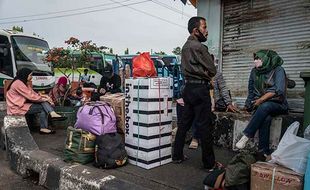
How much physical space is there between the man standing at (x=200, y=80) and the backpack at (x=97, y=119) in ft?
3.65

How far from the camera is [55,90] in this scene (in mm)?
8414

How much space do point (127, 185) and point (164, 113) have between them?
1.22 m

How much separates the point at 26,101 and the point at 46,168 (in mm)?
2308

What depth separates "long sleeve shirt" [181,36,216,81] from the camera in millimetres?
3996

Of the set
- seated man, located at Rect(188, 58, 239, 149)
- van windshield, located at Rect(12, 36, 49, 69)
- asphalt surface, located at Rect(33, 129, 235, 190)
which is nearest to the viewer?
asphalt surface, located at Rect(33, 129, 235, 190)

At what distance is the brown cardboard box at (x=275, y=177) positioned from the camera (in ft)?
8.59

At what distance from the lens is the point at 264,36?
5848 millimetres

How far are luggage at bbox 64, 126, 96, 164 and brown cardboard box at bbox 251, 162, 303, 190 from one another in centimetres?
225

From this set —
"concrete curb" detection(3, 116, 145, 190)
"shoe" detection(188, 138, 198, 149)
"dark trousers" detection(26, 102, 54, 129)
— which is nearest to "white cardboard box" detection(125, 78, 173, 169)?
"concrete curb" detection(3, 116, 145, 190)

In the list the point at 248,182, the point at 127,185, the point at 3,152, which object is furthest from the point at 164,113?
the point at 3,152

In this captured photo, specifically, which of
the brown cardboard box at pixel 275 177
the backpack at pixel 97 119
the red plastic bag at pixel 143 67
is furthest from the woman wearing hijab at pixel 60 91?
the brown cardboard box at pixel 275 177

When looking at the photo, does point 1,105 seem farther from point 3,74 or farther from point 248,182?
point 248,182

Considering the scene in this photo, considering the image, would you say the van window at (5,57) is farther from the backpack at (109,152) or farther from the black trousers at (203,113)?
the black trousers at (203,113)

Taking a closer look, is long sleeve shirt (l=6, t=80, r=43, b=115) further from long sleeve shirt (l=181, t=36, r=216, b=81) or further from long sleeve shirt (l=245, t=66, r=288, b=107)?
long sleeve shirt (l=245, t=66, r=288, b=107)
